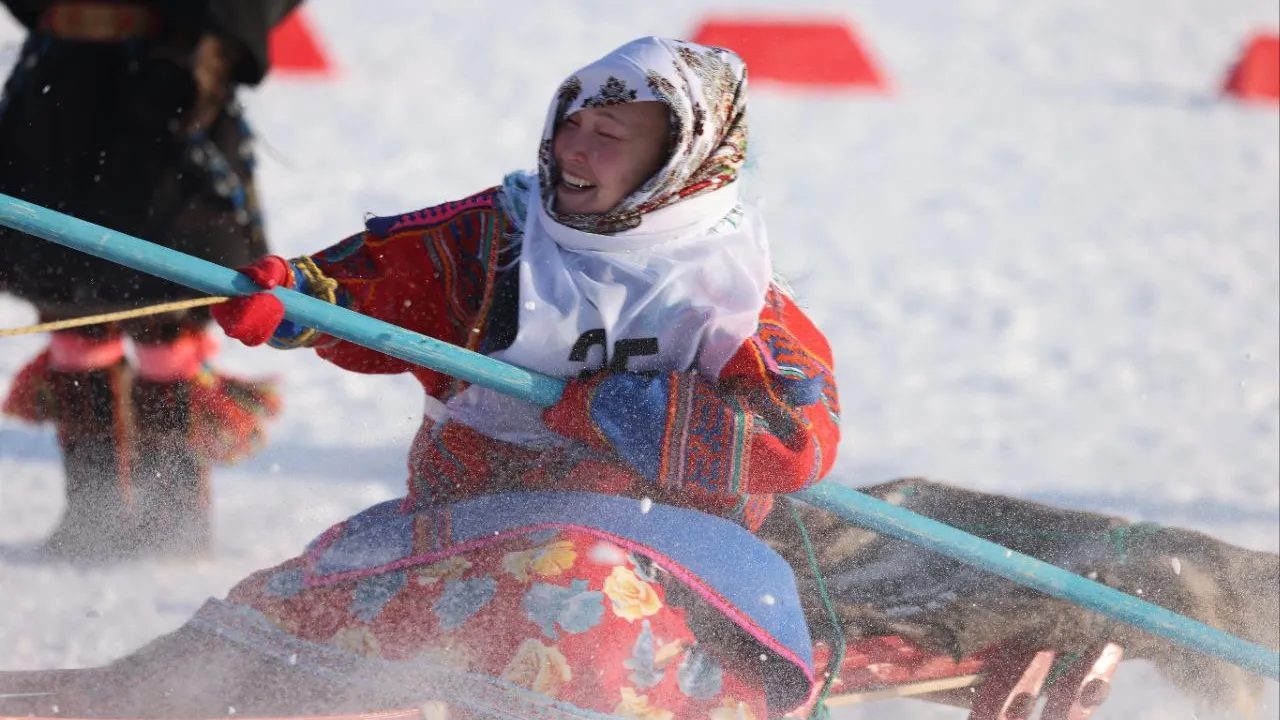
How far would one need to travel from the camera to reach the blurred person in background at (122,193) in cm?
262

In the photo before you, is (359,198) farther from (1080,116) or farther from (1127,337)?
(1080,116)

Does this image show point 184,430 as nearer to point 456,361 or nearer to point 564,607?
point 456,361

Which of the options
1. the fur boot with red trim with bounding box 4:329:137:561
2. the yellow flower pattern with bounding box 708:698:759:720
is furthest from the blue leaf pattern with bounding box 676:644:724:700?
the fur boot with red trim with bounding box 4:329:137:561

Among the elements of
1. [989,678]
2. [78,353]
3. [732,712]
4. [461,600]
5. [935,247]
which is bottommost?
[935,247]

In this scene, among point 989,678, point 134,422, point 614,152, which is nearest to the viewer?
point 614,152

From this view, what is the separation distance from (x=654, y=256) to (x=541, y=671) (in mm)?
526

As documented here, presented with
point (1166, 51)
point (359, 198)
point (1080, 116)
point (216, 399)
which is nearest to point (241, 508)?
point (216, 399)

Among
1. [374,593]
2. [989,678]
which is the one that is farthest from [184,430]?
[989,678]

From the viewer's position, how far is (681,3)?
25.1 ft

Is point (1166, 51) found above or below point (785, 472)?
below

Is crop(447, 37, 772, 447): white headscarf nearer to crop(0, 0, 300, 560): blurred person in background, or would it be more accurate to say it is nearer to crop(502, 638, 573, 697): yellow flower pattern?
crop(502, 638, 573, 697): yellow flower pattern

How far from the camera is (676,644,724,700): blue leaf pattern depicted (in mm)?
1821

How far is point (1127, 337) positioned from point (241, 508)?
2.61 meters

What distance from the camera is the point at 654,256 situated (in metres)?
1.85
